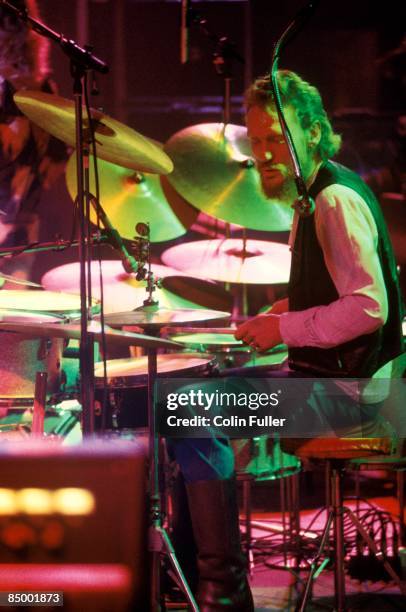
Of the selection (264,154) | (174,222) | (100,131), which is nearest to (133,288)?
(174,222)

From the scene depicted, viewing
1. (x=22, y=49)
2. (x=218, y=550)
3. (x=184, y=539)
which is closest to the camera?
(x=218, y=550)

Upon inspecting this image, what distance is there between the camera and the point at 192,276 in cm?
350

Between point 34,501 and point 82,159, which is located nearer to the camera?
point 34,501

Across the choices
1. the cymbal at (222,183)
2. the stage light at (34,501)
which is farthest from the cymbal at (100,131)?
the stage light at (34,501)

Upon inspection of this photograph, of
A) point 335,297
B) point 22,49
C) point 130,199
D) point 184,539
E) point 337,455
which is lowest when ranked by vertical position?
point 184,539

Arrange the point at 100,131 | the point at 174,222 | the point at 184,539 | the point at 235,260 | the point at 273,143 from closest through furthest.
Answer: the point at 273,143 < the point at 184,539 < the point at 100,131 < the point at 235,260 < the point at 174,222

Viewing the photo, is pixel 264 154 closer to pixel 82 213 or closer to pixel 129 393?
pixel 82 213

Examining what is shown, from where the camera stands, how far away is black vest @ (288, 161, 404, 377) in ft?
6.91

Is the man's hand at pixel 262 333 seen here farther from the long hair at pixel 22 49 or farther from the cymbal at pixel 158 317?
the long hair at pixel 22 49

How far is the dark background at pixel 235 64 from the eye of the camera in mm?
4234

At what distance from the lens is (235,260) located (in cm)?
337

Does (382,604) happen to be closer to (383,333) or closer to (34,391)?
(383,333)

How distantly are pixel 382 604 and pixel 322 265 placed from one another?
45.3 inches

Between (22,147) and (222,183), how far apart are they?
44.1 inches
